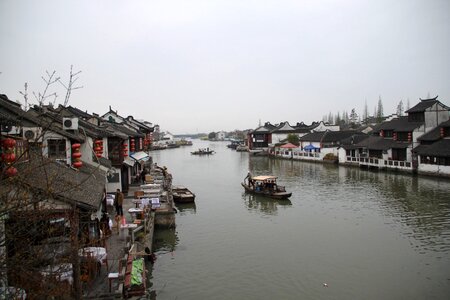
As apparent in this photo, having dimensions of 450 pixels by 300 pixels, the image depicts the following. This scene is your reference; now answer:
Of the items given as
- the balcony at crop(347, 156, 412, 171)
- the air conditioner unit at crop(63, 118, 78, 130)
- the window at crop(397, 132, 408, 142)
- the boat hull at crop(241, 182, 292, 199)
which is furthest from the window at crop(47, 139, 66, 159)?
the window at crop(397, 132, 408, 142)

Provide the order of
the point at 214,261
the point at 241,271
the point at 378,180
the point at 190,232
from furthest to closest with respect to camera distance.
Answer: the point at 378,180
the point at 190,232
the point at 214,261
the point at 241,271

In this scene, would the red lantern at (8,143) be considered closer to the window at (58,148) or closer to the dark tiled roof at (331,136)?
the window at (58,148)

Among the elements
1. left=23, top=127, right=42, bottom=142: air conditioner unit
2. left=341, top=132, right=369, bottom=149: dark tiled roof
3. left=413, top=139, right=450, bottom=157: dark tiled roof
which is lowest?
left=413, top=139, right=450, bottom=157: dark tiled roof

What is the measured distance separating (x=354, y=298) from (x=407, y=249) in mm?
6297

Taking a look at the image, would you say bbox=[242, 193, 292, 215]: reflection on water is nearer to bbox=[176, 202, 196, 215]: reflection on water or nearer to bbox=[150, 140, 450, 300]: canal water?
bbox=[150, 140, 450, 300]: canal water

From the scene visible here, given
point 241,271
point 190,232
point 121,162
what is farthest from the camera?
point 121,162

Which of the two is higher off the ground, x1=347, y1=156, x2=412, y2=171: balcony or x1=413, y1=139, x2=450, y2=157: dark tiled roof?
x1=413, y1=139, x2=450, y2=157: dark tiled roof

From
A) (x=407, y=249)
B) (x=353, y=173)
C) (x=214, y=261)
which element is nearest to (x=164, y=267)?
(x=214, y=261)

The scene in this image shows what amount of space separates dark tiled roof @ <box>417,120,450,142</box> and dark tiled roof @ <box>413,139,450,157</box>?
102cm

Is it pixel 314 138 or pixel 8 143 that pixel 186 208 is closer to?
pixel 8 143

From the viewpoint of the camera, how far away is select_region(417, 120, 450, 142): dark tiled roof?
132ft

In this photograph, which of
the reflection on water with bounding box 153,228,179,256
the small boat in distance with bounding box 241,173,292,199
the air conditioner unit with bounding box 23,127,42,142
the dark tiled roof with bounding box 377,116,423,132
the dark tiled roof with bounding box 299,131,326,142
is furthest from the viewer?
the dark tiled roof with bounding box 299,131,326,142

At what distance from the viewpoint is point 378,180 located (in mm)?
38906

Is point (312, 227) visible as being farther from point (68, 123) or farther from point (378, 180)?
point (378, 180)
